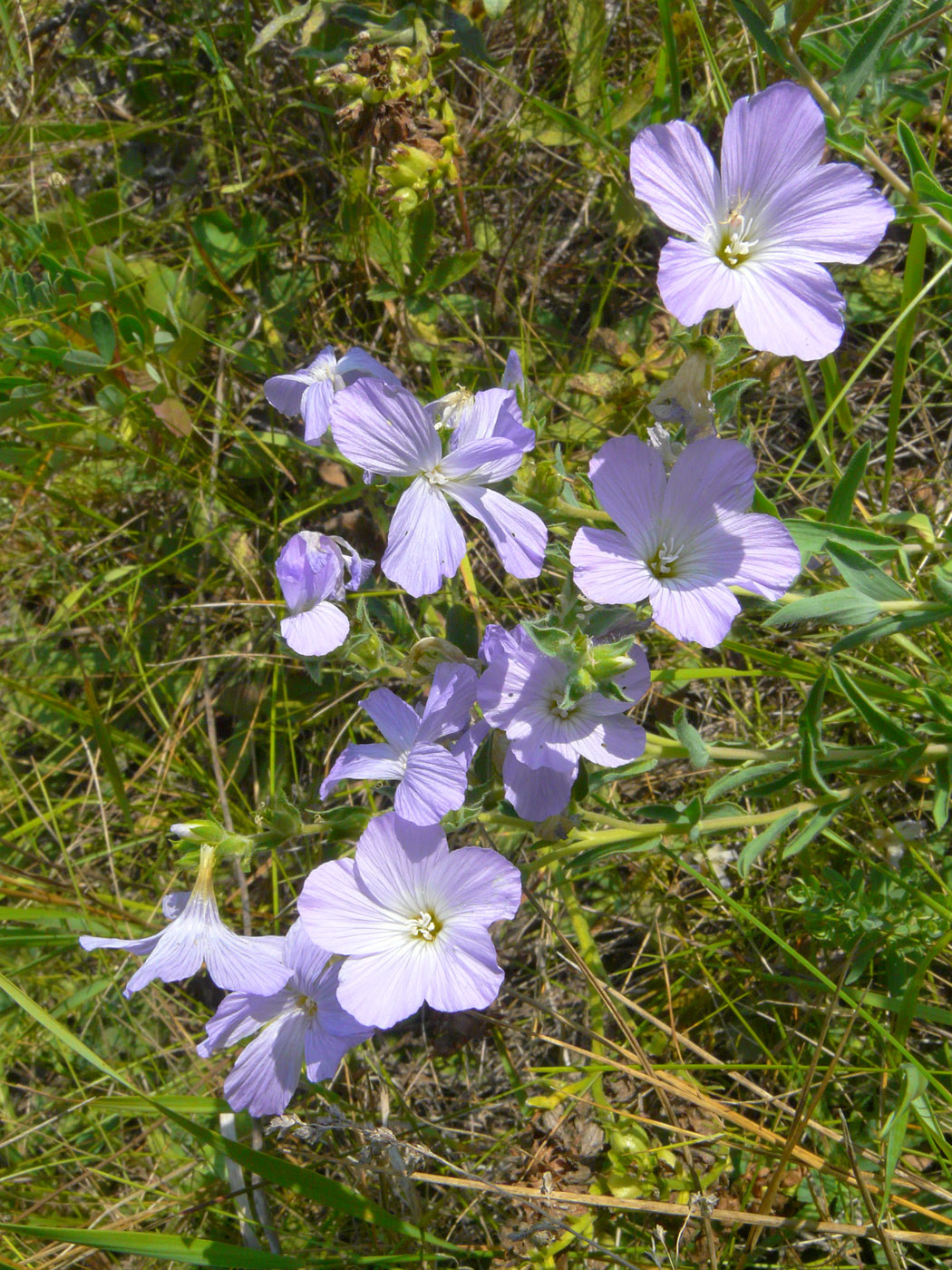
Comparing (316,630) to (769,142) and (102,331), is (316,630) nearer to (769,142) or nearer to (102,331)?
(769,142)

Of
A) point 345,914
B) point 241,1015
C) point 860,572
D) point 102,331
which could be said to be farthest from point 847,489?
point 102,331

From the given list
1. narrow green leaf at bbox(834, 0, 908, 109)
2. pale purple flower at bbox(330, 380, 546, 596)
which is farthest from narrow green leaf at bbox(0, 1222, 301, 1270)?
narrow green leaf at bbox(834, 0, 908, 109)

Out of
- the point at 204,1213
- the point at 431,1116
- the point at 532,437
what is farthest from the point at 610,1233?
the point at 532,437

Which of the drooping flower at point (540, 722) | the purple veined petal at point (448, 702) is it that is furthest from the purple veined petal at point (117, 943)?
the drooping flower at point (540, 722)

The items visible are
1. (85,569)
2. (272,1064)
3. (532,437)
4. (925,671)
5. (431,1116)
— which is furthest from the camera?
(85,569)

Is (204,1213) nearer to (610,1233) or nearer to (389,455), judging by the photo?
(610,1233)

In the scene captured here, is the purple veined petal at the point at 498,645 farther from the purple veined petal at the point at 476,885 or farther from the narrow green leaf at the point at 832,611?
the narrow green leaf at the point at 832,611
